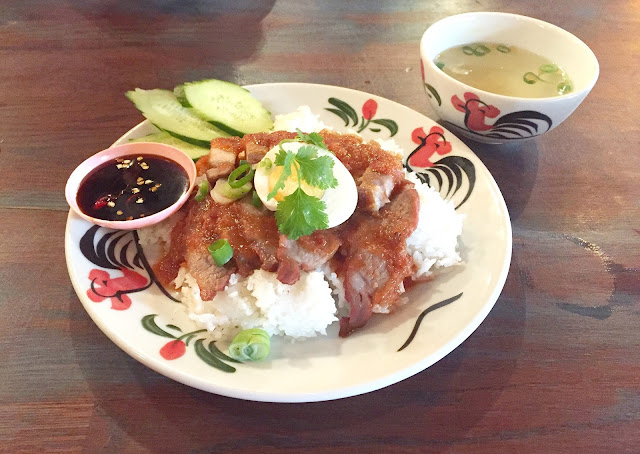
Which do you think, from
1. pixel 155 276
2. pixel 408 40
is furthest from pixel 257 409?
pixel 408 40

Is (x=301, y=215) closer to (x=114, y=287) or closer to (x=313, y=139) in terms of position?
(x=313, y=139)

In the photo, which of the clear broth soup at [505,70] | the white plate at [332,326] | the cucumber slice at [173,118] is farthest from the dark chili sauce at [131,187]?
the clear broth soup at [505,70]

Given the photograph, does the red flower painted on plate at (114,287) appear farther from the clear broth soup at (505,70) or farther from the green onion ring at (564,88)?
the green onion ring at (564,88)

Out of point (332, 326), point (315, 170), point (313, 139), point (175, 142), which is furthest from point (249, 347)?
point (175, 142)

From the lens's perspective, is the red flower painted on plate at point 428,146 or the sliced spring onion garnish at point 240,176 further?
the red flower painted on plate at point 428,146

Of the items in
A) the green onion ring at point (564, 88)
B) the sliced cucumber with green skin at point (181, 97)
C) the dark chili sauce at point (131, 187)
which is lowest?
the dark chili sauce at point (131, 187)

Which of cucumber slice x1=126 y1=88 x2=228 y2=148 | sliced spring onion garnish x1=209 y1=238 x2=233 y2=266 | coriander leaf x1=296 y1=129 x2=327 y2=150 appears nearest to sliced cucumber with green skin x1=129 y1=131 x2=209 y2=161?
cucumber slice x1=126 y1=88 x2=228 y2=148

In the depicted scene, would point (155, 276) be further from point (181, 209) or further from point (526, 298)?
point (526, 298)
